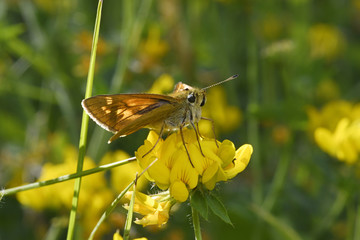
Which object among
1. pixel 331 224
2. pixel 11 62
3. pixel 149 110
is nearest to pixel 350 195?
pixel 331 224

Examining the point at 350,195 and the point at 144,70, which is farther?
the point at 144,70

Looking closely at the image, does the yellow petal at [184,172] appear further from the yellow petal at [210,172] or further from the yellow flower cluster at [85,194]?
the yellow flower cluster at [85,194]

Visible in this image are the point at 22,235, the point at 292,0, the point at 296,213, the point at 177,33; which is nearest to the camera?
the point at 22,235

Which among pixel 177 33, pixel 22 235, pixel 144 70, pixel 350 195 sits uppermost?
pixel 177 33

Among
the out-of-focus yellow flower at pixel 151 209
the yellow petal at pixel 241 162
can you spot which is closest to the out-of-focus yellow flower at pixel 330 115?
the yellow petal at pixel 241 162

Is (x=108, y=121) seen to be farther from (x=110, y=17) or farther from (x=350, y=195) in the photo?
(x=110, y=17)

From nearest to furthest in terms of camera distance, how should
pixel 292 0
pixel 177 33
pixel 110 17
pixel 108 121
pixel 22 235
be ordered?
pixel 108 121, pixel 22 235, pixel 177 33, pixel 292 0, pixel 110 17
